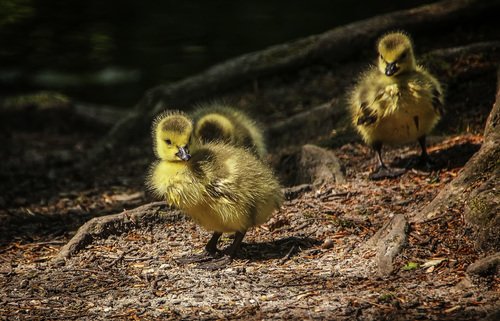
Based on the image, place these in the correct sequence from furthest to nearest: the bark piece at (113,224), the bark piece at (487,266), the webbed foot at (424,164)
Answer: the webbed foot at (424,164), the bark piece at (113,224), the bark piece at (487,266)

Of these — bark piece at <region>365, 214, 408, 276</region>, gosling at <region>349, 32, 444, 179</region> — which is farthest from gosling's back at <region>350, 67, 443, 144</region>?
bark piece at <region>365, 214, 408, 276</region>

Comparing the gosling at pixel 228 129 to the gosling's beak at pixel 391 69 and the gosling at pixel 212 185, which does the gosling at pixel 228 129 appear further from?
the gosling's beak at pixel 391 69

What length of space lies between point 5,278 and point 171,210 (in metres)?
1.41

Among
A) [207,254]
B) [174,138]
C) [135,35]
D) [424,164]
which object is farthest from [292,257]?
[135,35]

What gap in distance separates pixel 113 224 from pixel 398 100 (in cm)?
254

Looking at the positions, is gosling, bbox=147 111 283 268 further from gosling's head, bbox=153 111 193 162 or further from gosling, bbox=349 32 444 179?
gosling, bbox=349 32 444 179

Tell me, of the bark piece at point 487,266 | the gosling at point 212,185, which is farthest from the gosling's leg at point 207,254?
the bark piece at point 487,266

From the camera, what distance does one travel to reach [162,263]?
5137 mm

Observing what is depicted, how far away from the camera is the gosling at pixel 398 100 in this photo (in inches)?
249

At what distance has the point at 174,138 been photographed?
16.4 feet

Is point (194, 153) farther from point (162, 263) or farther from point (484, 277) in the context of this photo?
point (484, 277)

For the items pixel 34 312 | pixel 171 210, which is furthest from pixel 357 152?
pixel 34 312

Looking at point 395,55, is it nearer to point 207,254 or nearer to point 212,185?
point 212,185

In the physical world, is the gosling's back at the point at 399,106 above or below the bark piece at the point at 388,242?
above
